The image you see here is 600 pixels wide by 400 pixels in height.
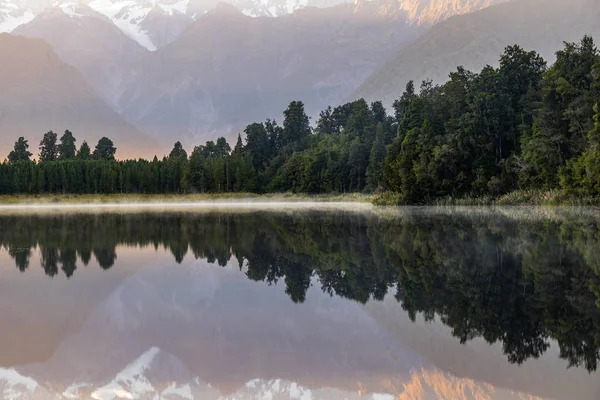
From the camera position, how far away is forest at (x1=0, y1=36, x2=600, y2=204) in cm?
5409

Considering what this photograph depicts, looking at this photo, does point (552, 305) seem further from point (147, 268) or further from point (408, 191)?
point (408, 191)

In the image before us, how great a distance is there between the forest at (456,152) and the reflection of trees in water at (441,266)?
28.0 metres

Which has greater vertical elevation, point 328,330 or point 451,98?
point 451,98

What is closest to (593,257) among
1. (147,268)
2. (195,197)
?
(147,268)

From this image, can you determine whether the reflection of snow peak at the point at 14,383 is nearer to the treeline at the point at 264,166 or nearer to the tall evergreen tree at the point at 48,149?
the treeline at the point at 264,166

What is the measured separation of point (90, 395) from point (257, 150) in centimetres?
13512

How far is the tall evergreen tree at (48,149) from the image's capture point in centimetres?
15280

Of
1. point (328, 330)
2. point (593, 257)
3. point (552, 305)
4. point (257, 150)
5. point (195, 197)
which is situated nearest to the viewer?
point (328, 330)

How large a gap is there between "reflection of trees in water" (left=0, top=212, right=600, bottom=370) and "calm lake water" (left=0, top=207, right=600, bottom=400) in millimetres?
55

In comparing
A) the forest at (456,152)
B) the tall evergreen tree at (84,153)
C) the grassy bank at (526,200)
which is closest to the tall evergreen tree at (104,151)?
the tall evergreen tree at (84,153)

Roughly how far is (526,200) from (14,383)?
55.3 meters

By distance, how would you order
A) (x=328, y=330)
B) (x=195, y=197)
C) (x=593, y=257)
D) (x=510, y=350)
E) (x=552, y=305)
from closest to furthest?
(x=510, y=350), (x=328, y=330), (x=552, y=305), (x=593, y=257), (x=195, y=197)

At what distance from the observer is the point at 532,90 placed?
64562 mm

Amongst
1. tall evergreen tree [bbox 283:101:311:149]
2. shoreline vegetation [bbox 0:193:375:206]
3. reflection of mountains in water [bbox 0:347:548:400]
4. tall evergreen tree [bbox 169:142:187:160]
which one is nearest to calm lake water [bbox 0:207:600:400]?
reflection of mountains in water [bbox 0:347:548:400]
